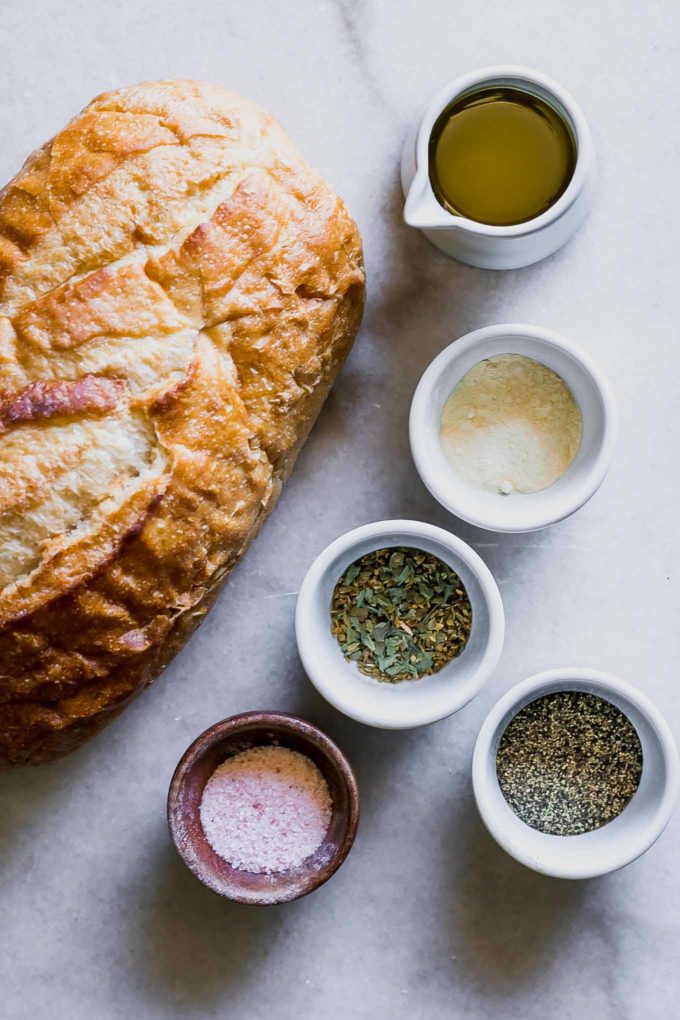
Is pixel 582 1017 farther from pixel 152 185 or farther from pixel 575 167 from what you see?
pixel 152 185

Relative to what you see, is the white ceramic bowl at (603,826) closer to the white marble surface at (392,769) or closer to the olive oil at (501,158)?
the white marble surface at (392,769)

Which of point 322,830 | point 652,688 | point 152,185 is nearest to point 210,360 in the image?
point 152,185

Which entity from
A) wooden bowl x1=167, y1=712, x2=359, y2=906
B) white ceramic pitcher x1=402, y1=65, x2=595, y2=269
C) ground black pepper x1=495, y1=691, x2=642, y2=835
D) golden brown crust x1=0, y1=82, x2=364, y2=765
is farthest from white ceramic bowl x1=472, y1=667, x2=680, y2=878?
white ceramic pitcher x1=402, y1=65, x2=595, y2=269

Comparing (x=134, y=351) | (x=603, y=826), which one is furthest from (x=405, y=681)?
(x=134, y=351)

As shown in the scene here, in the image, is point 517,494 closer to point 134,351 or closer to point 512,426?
point 512,426

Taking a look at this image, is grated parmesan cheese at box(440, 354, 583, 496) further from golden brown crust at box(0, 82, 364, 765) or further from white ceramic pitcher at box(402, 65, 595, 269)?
golden brown crust at box(0, 82, 364, 765)

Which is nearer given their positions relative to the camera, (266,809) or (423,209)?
(423,209)
